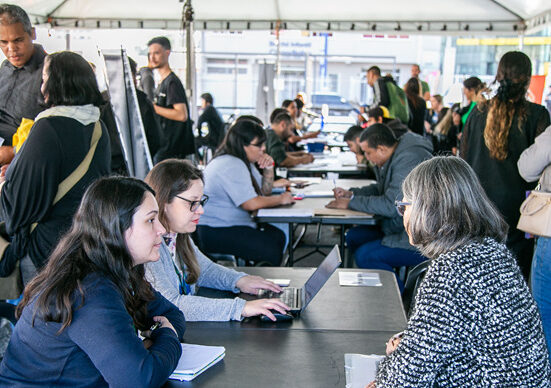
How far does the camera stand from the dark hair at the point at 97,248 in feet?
4.42

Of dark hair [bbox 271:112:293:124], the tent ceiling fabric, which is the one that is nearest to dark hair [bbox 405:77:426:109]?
the tent ceiling fabric

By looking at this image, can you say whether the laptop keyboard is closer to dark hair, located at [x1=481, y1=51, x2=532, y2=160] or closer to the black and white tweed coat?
the black and white tweed coat

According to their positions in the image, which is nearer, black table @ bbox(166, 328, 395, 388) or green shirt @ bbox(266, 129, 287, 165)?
black table @ bbox(166, 328, 395, 388)

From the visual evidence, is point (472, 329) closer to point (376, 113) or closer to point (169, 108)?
point (169, 108)

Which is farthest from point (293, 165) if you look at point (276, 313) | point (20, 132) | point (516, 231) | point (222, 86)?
point (222, 86)

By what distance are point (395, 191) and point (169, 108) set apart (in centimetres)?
193

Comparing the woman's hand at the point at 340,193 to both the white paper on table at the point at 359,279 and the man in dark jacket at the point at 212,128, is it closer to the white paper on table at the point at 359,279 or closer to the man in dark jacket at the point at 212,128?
the white paper on table at the point at 359,279

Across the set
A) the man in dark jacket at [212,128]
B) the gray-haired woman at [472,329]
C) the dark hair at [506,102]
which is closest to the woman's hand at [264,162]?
the dark hair at [506,102]

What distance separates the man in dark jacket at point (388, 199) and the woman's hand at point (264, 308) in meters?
1.62

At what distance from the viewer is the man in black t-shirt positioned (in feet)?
14.8

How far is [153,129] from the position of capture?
12.2ft

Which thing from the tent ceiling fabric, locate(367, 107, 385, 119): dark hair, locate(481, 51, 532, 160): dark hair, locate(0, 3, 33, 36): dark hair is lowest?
locate(367, 107, 385, 119): dark hair

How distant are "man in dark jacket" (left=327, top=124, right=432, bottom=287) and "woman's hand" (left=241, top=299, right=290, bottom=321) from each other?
5.31 feet

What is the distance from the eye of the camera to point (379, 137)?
3812 millimetres
